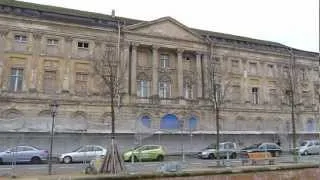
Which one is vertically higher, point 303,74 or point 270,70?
point 270,70

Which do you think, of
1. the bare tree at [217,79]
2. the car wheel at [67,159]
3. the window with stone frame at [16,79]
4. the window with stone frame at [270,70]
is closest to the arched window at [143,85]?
the bare tree at [217,79]

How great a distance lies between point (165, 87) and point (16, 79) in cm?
1970

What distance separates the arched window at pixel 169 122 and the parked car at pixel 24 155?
66.7ft

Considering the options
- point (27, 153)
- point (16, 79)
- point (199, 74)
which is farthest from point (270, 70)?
point (27, 153)

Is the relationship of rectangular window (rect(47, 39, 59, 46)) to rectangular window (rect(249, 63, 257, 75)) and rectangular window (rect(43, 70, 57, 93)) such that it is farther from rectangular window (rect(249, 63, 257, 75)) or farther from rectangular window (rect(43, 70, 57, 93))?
rectangular window (rect(249, 63, 257, 75))

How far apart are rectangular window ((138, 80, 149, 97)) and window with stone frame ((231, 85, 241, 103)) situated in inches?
542

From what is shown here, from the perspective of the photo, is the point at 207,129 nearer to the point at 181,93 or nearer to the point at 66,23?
the point at 181,93

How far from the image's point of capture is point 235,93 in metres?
56.5

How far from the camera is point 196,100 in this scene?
5122 centimetres

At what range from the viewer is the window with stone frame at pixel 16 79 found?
43219mm

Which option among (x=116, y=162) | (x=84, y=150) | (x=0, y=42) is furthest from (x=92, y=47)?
(x=116, y=162)

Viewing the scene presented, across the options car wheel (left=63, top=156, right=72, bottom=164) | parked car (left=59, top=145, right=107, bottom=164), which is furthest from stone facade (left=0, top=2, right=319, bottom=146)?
car wheel (left=63, top=156, right=72, bottom=164)

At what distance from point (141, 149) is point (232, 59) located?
29.9 m

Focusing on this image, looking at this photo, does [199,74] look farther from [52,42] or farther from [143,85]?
[52,42]
